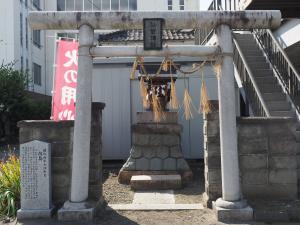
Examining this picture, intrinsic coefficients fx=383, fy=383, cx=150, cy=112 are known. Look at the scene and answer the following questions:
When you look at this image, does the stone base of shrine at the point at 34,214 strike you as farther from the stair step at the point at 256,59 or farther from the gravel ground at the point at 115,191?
the stair step at the point at 256,59

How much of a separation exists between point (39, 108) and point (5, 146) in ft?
13.3

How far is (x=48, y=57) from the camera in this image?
3609 centimetres

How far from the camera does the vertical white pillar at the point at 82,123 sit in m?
6.59

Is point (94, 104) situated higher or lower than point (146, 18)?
lower

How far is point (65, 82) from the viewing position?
10492 millimetres

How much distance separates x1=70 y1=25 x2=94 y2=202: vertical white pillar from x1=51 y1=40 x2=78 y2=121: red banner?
362 centimetres

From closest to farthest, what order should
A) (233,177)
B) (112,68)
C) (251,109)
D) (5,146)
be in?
(233,177)
(251,109)
(112,68)
(5,146)

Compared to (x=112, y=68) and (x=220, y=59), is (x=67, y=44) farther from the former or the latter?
(x=220, y=59)

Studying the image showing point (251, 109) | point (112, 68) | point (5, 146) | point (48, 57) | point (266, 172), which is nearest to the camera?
point (266, 172)

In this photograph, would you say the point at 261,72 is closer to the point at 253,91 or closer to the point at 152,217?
the point at 253,91

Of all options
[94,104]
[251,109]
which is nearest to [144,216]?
Answer: [94,104]

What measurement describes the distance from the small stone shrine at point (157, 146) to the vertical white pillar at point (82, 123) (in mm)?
3355

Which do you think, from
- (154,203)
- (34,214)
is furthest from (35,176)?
(154,203)

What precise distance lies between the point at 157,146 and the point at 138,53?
13.4ft
